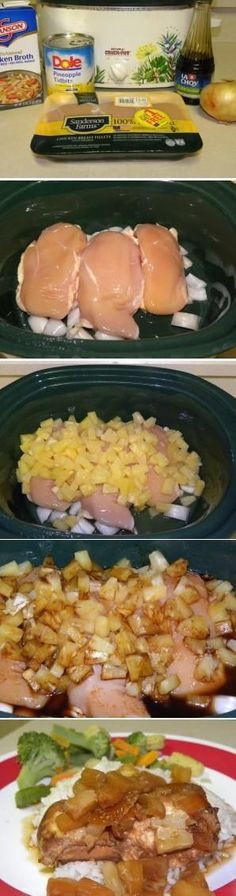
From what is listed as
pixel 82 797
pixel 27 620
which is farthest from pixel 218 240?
pixel 82 797

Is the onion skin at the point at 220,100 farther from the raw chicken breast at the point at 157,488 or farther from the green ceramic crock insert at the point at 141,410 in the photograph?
the raw chicken breast at the point at 157,488

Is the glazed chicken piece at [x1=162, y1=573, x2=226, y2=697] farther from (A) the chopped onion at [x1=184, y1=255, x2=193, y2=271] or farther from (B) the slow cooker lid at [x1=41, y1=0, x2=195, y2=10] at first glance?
(B) the slow cooker lid at [x1=41, y1=0, x2=195, y2=10]

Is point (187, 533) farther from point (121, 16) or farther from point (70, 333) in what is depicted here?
point (121, 16)

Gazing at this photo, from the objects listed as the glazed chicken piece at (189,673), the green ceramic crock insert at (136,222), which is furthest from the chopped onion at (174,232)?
the glazed chicken piece at (189,673)

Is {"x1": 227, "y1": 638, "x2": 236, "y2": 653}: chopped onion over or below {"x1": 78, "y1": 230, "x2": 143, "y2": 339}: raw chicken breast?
below

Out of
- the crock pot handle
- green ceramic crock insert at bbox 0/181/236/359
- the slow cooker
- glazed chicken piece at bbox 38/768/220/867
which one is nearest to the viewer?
glazed chicken piece at bbox 38/768/220/867

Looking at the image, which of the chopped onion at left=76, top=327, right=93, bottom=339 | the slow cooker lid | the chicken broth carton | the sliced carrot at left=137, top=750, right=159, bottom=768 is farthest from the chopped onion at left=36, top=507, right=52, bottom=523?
the slow cooker lid
